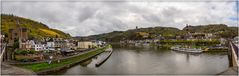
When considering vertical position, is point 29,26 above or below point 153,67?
above

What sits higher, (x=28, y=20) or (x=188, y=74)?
(x=28, y=20)

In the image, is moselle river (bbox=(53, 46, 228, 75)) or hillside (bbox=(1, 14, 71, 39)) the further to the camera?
hillside (bbox=(1, 14, 71, 39))

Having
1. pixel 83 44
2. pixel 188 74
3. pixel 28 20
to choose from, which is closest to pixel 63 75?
pixel 188 74

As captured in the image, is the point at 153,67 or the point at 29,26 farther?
the point at 29,26

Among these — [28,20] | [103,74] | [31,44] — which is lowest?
[103,74]

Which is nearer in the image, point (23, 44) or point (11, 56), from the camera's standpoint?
point (11, 56)

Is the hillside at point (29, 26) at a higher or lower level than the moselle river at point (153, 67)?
higher

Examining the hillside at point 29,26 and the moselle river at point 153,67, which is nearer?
the moselle river at point 153,67

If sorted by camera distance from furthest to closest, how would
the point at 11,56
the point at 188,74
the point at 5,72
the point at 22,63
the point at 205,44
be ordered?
the point at 205,44 < the point at 11,56 < the point at 22,63 < the point at 188,74 < the point at 5,72

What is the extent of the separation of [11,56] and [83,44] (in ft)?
156

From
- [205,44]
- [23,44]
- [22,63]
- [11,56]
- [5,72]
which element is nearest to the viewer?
[5,72]

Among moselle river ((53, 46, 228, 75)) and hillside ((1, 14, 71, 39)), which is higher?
hillside ((1, 14, 71, 39))

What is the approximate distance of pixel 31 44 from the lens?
205 feet

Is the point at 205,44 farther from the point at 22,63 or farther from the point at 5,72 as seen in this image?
the point at 5,72
